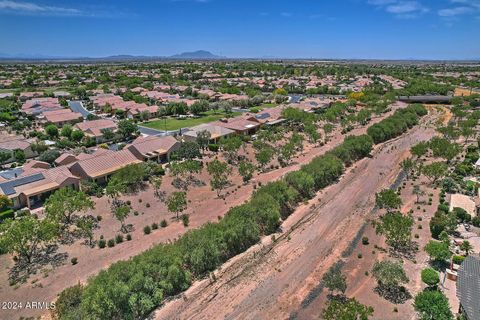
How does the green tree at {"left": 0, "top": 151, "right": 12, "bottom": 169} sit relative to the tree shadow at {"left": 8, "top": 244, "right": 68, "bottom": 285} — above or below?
above

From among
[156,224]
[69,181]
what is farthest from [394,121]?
[69,181]

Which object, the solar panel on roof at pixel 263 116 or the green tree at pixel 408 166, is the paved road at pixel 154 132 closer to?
the solar panel on roof at pixel 263 116

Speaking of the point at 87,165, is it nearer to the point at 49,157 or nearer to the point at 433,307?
the point at 49,157

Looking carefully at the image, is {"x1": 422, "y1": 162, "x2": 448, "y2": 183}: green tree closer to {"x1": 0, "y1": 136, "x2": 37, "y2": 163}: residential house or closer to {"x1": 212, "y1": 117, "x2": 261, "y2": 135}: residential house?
{"x1": 212, "y1": 117, "x2": 261, "y2": 135}: residential house

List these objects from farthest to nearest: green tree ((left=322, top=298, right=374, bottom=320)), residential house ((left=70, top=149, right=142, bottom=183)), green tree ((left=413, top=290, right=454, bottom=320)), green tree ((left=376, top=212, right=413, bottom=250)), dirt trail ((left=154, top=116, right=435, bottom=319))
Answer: residential house ((left=70, top=149, right=142, bottom=183))
green tree ((left=376, top=212, right=413, bottom=250))
dirt trail ((left=154, top=116, right=435, bottom=319))
green tree ((left=413, top=290, right=454, bottom=320))
green tree ((left=322, top=298, right=374, bottom=320))

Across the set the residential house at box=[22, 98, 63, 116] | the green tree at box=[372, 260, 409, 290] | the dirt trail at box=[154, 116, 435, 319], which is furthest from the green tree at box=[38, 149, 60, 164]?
the green tree at box=[372, 260, 409, 290]

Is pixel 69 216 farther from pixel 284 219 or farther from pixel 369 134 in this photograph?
pixel 369 134
